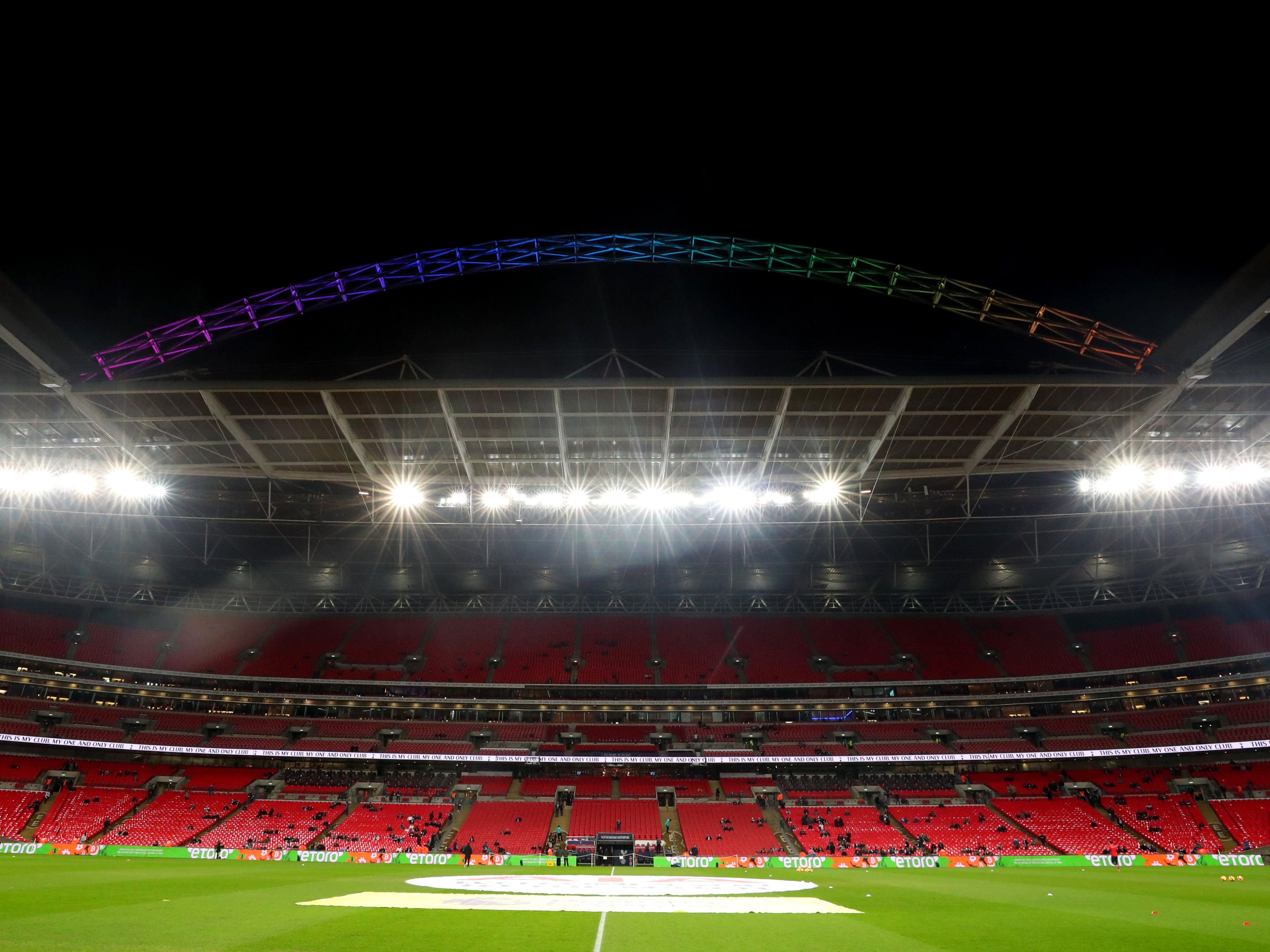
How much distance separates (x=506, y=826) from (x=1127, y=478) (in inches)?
1497

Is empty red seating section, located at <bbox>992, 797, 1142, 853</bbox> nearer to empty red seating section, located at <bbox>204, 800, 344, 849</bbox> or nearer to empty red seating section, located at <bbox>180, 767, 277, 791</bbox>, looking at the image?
empty red seating section, located at <bbox>204, 800, 344, 849</bbox>

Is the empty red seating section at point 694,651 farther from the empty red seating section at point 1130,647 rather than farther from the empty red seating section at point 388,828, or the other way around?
the empty red seating section at point 1130,647

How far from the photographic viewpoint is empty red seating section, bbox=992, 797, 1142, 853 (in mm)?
40375

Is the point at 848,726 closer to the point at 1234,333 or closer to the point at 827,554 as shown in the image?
the point at 827,554

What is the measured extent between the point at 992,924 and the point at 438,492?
28.1 metres

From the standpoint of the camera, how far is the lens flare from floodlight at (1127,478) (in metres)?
31.4

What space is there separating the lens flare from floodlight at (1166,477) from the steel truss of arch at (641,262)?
10.6 meters

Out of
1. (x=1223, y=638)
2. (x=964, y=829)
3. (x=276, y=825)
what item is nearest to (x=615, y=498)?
(x=964, y=829)

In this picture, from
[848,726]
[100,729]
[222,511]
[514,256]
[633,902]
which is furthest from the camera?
[848,726]

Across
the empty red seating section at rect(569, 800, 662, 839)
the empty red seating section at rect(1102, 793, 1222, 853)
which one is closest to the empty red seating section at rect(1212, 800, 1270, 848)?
the empty red seating section at rect(1102, 793, 1222, 853)

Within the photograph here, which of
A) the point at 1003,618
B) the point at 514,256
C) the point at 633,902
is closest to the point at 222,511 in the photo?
the point at 514,256

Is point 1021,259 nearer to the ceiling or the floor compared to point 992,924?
nearer to the ceiling

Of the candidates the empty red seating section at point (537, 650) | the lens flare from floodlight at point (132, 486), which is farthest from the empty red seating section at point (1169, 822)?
the lens flare from floodlight at point (132, 486)

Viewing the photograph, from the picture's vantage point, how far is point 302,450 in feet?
102
